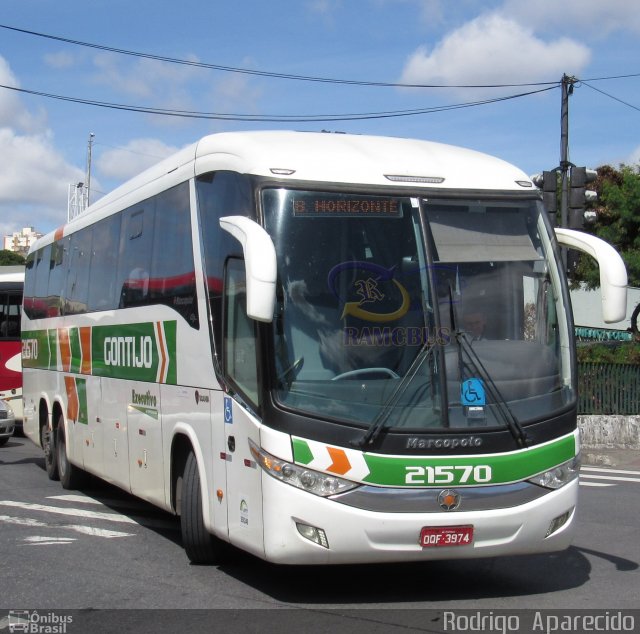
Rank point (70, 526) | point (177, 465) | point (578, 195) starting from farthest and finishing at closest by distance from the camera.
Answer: point (578, 195) < point (70, 526) < point (177, 465)

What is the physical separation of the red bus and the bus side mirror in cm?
1589

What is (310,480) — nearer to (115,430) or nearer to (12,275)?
(115,430)

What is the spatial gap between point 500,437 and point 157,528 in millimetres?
4708

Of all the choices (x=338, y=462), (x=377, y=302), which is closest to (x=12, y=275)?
(x=377, y=302)

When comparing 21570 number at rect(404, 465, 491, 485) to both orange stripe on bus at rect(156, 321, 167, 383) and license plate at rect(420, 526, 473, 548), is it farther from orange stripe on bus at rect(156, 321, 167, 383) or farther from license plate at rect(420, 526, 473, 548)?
orange stripe on bus at rect(156, 321, 167, 383)

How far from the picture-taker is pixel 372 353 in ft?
22.8

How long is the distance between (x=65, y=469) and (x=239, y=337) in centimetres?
697

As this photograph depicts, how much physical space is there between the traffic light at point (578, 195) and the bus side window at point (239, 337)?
10339 mm

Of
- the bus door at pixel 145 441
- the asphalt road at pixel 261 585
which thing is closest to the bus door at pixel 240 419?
the asphalt road at pixel 261 585

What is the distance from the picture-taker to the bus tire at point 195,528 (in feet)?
26.9

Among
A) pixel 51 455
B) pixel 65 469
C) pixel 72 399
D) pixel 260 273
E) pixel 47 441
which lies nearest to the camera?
pixel 260 273

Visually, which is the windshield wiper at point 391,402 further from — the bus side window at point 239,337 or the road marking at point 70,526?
the road marking at point 70,526

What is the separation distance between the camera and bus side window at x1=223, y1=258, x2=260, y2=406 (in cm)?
710
